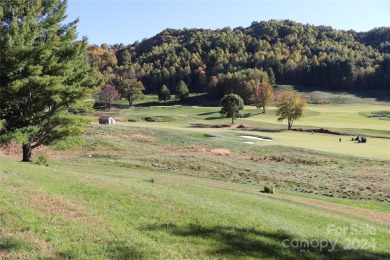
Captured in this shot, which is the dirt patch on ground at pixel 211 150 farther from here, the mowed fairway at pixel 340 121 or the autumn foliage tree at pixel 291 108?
the mowed fairway at pixel 340 121

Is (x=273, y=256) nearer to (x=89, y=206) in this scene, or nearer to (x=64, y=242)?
(x=64, y=242)

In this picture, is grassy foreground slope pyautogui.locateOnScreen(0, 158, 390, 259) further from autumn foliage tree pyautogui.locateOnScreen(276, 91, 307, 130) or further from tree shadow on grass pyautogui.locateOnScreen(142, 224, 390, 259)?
autumn foliage tree pyautogui.locateOnScreen(276, 91, 307, 130)

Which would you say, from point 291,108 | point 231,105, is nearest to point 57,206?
point 291,108

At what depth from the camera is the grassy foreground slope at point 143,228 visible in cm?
1064

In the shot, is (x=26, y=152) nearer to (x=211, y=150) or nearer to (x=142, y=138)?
(x=142, y=138)

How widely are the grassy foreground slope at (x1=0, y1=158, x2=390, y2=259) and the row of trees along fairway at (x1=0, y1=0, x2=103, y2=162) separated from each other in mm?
8761

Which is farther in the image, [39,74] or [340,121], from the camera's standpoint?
[340,121]

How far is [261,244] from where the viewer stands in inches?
492

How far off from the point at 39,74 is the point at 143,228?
18672mm

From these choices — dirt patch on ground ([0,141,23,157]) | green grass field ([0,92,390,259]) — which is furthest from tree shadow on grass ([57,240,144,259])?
dirt patch on ground ([0,141,23,157])

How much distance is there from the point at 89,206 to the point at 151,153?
33379mm

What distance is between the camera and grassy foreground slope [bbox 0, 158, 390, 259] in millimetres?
10641

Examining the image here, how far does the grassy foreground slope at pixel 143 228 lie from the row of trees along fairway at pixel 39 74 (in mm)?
8761

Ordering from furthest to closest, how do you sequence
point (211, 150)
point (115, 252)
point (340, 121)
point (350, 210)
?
1. point (340, 121)
2. point (211, 150)
3. point (350, 210)
4. point (115, 252)
